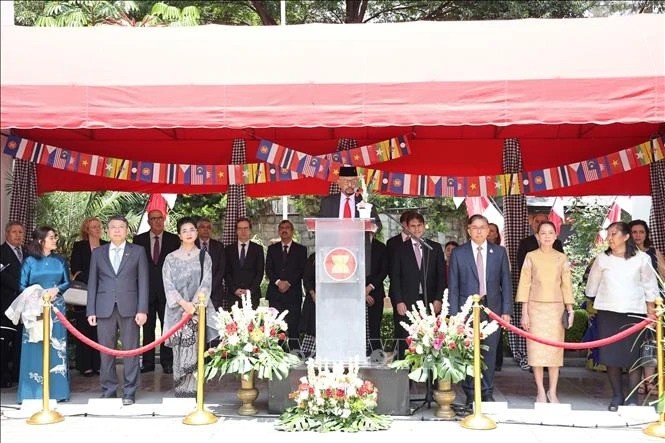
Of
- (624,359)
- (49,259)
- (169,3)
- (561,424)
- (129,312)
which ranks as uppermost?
(169,3)

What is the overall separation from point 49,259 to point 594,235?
1088 cm

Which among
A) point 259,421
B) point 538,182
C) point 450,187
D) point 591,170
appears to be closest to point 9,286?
point 259,421

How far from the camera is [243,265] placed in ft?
27.0

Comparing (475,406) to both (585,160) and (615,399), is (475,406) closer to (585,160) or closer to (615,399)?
(615,399)

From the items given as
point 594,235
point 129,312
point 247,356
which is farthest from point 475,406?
point 594,235

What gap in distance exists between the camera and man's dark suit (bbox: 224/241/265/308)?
8227 millimetres

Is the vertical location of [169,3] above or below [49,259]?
above

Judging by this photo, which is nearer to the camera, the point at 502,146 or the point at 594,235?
the point at 502,146

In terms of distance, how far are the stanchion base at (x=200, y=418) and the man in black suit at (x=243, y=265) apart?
7.17ft

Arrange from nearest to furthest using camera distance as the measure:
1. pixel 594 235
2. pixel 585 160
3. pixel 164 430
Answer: pixel 164 430
pixel 585 160
pixel 594 235

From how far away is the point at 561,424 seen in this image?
20.1ft

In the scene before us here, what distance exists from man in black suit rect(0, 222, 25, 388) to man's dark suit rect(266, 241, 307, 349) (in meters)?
2.61

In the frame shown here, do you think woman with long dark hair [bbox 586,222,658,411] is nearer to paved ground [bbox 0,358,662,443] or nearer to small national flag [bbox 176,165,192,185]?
paved ground [bbox 0,358,662,443]

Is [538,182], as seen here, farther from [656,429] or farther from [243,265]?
[243,265]
